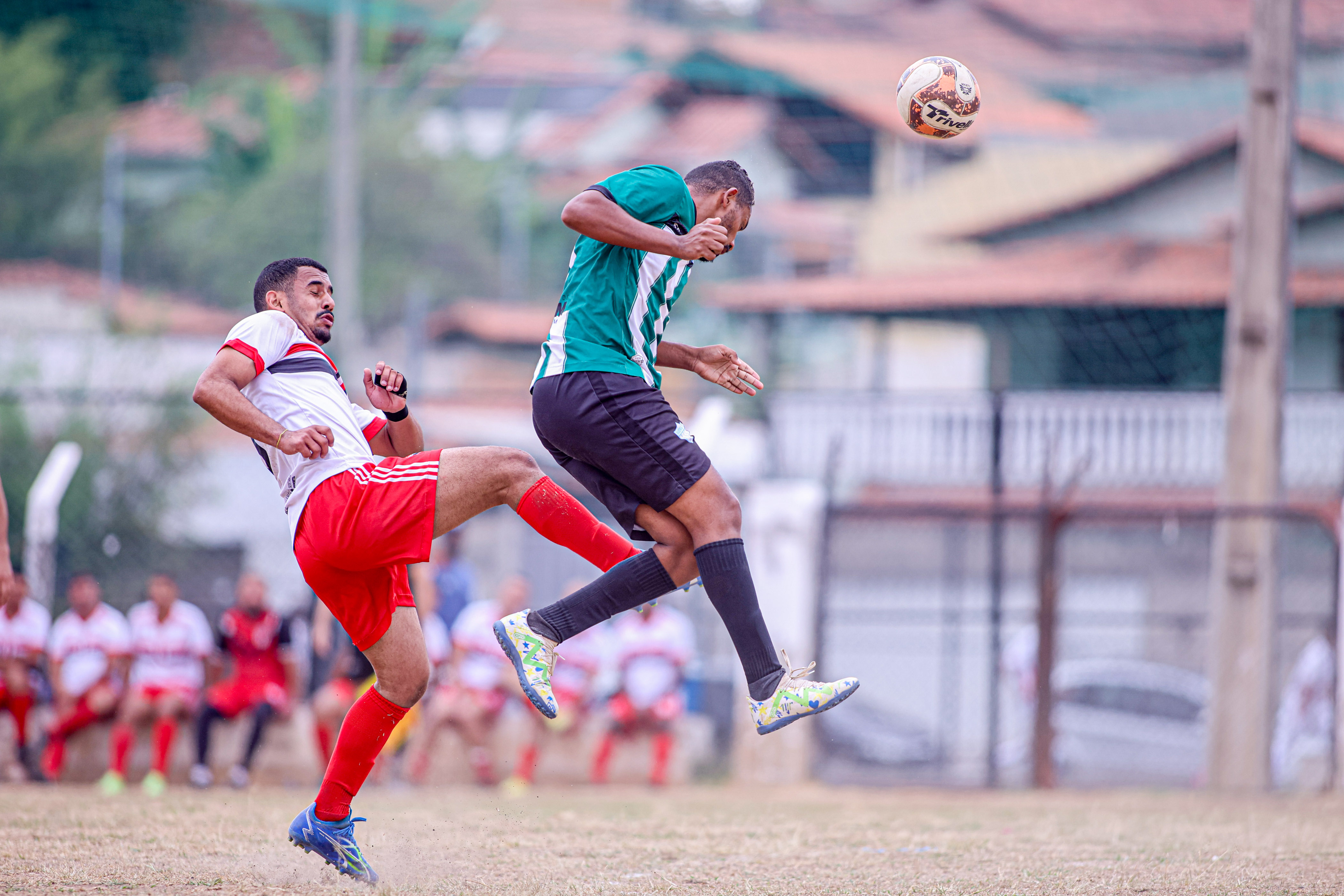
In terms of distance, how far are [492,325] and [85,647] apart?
15446 mm

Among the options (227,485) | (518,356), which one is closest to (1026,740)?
(227,485)

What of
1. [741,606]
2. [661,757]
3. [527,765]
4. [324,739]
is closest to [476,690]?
[527,765]

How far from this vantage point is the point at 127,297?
105 feet

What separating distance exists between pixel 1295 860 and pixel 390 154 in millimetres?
29833

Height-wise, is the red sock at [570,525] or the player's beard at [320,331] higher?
the player's beard at [320,331]

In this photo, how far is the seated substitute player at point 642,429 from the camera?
4891 millimetres

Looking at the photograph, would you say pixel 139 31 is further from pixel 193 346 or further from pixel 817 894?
pixel 817 894

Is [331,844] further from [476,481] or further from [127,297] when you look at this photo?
[127,297]

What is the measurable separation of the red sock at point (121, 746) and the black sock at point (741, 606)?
280 inches

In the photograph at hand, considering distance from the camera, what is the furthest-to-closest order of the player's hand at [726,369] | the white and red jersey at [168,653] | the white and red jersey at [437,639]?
the white and red jersey at [437,639] → the white and red jersey at [168,653] → the player's hand at [726,369]

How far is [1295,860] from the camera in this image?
19.3 feet

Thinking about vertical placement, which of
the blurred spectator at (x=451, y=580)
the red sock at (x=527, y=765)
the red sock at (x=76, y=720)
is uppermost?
the blurred spectator at (x=451, y=580)

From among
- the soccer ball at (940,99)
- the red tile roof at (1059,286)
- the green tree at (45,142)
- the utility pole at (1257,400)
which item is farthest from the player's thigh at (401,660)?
the green tree at (45,142)

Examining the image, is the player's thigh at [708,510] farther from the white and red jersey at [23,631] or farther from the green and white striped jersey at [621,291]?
the white and red jersey at [23,631]
